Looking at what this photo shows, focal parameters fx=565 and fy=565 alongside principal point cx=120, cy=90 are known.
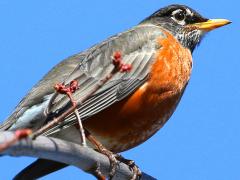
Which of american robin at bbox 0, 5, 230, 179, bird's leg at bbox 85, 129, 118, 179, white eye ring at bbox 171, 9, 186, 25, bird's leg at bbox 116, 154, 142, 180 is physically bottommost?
bird's leg at bbox 116, 154, 142, 180

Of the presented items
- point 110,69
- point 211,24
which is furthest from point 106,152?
point 211,24

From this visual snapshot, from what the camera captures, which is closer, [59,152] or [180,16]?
[59,152]

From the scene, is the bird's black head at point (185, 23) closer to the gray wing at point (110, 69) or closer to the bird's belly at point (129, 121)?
the gray wing at point (110, 69)

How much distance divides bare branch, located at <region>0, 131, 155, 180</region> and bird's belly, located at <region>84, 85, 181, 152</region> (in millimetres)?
988

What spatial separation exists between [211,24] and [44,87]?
6.33 ft

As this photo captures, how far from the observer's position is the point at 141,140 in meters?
4.62

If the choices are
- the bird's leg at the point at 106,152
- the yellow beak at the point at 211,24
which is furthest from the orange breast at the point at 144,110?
the yellow beak at the point at 211,24

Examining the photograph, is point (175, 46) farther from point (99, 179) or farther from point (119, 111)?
point (99, 179)

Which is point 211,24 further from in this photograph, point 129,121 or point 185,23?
point 129,121

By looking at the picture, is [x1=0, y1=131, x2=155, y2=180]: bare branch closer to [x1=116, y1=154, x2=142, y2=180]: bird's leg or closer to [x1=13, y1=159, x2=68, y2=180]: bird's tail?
[x1=116, y1=154, x2=142, y2=180]: bird's leg

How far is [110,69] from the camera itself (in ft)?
15.0

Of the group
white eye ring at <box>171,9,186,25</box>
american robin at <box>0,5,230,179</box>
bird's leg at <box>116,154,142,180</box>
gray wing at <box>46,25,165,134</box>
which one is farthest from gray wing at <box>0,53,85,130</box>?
white eye ring at <box>171,9,186,25</box>

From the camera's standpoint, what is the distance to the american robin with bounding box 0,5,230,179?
4125 mm

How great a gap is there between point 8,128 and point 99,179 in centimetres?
123
